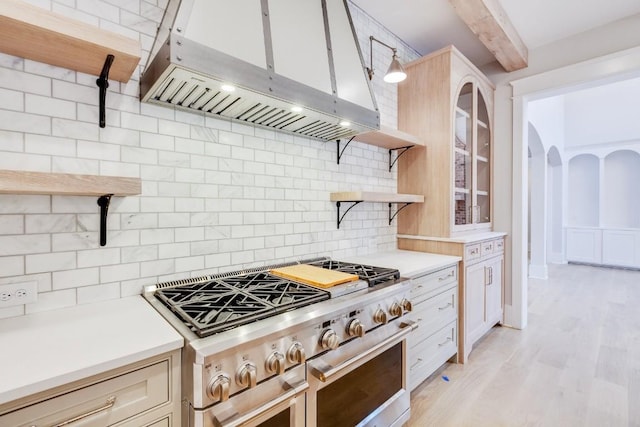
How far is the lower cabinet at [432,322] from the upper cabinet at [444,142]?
526 millimetres

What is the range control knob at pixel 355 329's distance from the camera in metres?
1.33

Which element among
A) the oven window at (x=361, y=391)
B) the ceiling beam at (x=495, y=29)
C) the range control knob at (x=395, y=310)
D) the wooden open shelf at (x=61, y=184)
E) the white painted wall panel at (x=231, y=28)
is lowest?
the oven window at (x=361, y=391)

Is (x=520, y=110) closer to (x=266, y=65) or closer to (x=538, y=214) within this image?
(x=266, y=65)

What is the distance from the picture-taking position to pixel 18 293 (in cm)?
111

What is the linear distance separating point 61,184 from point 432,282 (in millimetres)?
2038

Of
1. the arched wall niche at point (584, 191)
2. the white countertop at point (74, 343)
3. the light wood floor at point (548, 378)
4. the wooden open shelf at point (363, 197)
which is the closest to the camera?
the white countertop at point (74, 343)

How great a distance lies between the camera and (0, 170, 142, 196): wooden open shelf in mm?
893

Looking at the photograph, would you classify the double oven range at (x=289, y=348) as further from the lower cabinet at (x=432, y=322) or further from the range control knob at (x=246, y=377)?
the lower cabinet at (x=432, y=322)

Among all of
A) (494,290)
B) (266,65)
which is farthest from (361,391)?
(494,290)

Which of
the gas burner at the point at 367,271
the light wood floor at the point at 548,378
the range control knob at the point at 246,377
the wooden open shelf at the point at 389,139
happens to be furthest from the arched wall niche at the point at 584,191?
the range control knob at the point at 246,377

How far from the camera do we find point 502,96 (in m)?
3.21

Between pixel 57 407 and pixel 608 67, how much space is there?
394 centimetres

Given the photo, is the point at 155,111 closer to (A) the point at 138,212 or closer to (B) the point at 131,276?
(A) the point at 138,212

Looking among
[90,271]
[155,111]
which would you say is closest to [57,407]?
[90,271]
